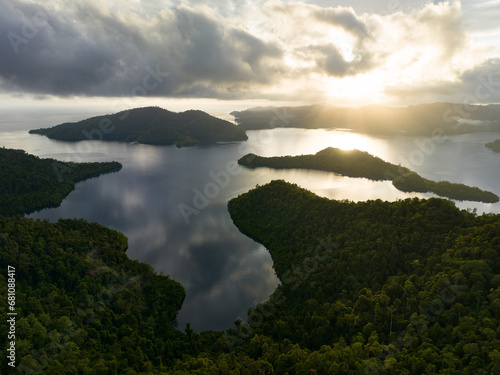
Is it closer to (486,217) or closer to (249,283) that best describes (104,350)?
(249,283)

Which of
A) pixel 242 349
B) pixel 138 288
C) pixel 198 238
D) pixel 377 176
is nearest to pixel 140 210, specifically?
pixel 198 238

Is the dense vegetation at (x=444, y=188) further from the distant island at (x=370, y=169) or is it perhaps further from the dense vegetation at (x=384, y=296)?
the dense vegetation at (x=384, y=296)

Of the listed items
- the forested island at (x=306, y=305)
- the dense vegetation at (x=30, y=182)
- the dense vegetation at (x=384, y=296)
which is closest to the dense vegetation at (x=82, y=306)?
the forested island at (x=306, y=305)

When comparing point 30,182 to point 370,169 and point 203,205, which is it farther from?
point 370,169

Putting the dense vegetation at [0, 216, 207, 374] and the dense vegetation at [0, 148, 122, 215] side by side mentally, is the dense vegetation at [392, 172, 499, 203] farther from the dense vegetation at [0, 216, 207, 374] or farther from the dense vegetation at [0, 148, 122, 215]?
the dense vegetation at [0, 148, 122, 215]
